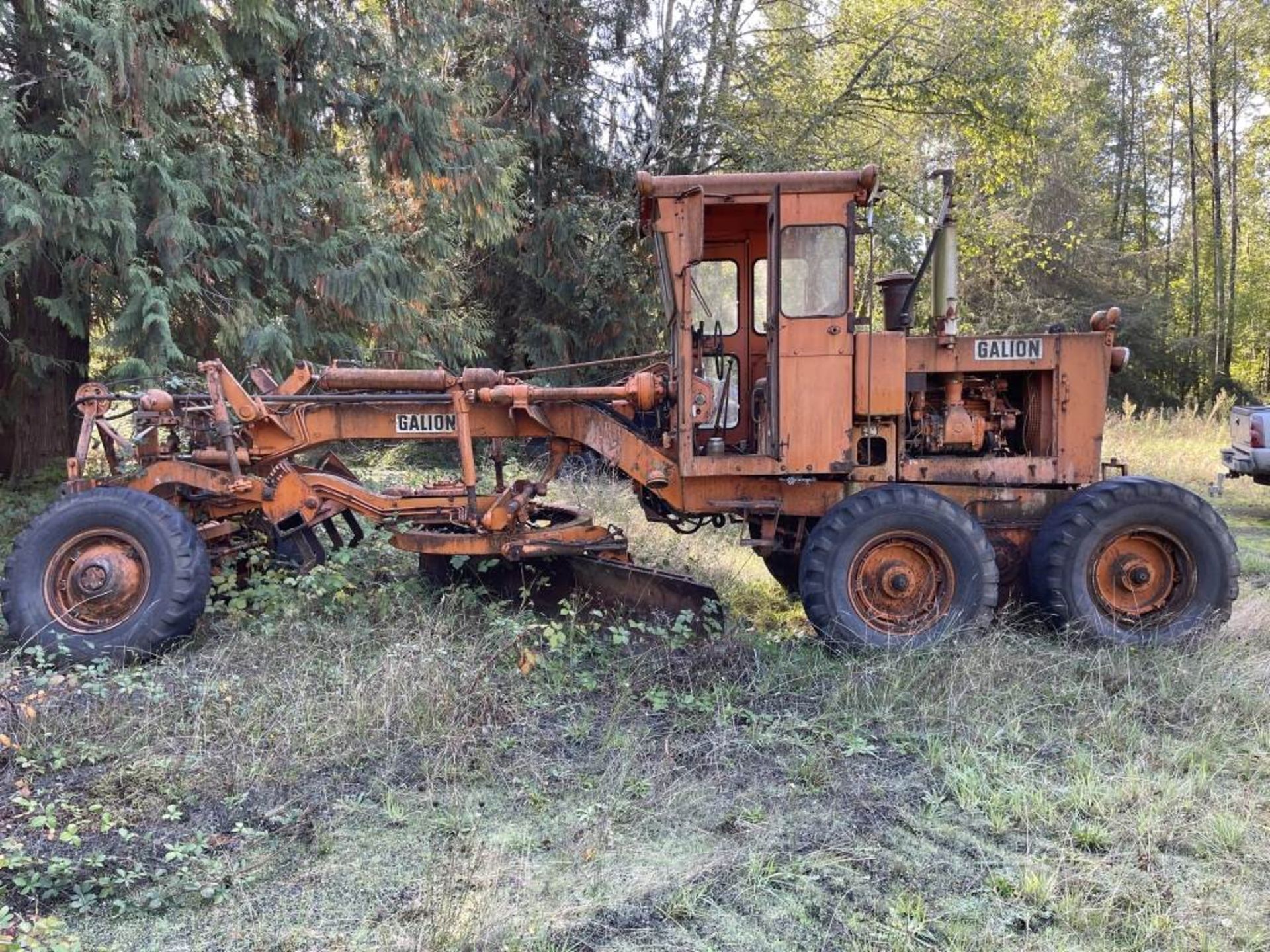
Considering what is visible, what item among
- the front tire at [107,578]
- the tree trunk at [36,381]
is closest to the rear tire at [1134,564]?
the front tire at [107,578]

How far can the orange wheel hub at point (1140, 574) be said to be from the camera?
5.34m

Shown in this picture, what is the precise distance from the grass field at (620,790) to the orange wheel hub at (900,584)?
0.35m

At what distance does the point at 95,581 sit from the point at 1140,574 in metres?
5.86

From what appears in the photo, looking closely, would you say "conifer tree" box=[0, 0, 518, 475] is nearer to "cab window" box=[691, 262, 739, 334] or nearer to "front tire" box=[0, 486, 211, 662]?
"front tire" box=[0, 486, 211, 662]

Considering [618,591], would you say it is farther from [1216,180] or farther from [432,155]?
[1216,180]

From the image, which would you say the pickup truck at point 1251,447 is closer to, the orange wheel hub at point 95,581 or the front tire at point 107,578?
the front tire at point 107,578

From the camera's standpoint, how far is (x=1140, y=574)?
210 inches

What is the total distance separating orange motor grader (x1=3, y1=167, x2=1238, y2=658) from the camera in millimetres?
5148

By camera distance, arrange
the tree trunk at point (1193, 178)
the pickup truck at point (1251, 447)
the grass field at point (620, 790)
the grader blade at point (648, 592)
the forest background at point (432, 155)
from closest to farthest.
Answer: the grass field at point (620, 790) → the grader blade at point (648, 592) → the forest background at point (432, 155) → the pickup truck at point (1251, 447) → the tree trunk at point (1193, 178)

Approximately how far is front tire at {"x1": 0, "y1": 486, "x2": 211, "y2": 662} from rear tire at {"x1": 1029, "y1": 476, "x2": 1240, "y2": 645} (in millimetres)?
4816

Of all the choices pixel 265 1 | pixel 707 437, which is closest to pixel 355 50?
pixel 265 1

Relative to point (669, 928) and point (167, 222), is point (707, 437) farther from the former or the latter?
point (167, 222)

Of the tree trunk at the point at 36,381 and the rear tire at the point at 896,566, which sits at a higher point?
the tree trunk at the point at 36,381

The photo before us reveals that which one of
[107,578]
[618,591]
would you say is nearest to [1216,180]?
[618,591]
